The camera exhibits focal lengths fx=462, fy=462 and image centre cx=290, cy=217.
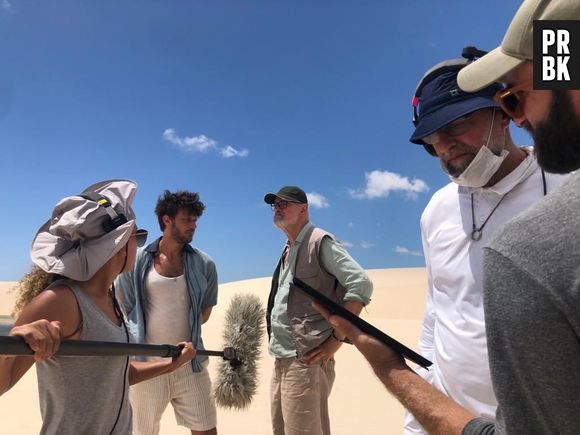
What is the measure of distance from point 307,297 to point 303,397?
799 mm

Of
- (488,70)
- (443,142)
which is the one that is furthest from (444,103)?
(488,70)

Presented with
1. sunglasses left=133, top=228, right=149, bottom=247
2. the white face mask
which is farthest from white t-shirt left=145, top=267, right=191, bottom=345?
the white face mask

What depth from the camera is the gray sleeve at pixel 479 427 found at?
36.0 inches

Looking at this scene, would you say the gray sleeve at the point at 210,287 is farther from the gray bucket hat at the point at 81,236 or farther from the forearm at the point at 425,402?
the forearm at the point at 425,402

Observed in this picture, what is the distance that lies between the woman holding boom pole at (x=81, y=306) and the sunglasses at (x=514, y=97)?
5.98 feet

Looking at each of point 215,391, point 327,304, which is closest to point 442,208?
point 327,304

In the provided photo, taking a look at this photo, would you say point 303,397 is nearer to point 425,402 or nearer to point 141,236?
point 141,236

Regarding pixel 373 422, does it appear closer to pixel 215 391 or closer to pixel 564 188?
pixel 215 391

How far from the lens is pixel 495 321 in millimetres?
786

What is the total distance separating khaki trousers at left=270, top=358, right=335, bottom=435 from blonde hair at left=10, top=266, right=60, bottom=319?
211 cm

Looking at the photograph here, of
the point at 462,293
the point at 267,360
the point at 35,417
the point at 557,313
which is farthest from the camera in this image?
the point at 267,360

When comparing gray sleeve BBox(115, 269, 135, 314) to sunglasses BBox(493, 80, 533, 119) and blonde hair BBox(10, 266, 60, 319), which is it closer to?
blonde hair BBox(10, 266, 60, 319)

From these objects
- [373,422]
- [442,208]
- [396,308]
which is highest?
[396,308]

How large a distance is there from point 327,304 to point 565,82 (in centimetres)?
89
